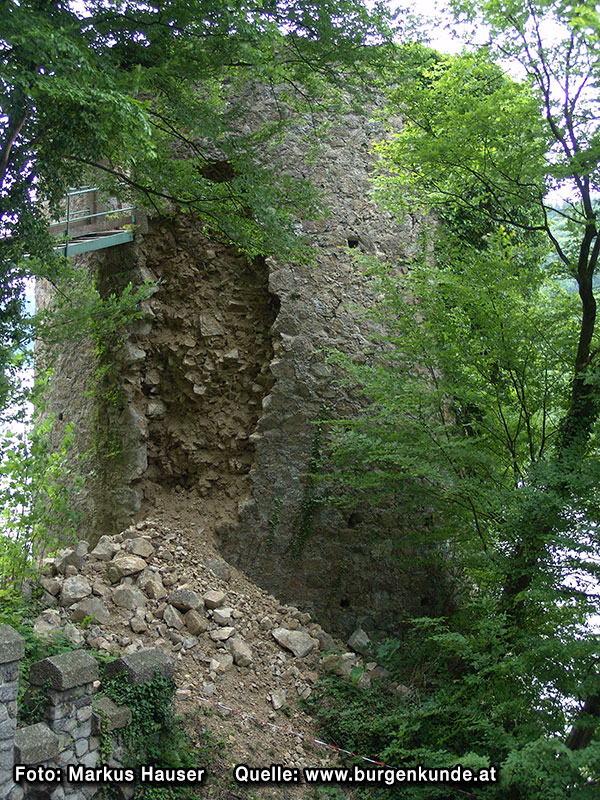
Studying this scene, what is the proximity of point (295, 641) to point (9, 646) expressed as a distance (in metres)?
3.89

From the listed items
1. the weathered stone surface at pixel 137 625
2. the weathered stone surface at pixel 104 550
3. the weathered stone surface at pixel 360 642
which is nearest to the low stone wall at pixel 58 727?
the weathered stone surface at pixel 137 625

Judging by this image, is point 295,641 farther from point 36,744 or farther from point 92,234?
point 92,234

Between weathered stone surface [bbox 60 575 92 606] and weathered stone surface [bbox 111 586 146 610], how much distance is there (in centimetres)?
27

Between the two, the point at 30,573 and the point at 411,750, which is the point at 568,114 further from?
the point at 30,573

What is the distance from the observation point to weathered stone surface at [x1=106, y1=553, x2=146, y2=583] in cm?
739

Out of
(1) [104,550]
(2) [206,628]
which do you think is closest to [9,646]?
(2) [206,628]

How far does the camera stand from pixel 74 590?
273 inches

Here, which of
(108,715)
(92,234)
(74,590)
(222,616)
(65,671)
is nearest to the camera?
(65,671)

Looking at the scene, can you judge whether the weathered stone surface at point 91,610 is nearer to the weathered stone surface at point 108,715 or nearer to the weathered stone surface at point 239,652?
the weathered stone surface at point 239,652

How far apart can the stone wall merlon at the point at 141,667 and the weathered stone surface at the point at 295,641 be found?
7.30 ft

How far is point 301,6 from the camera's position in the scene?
5980mm

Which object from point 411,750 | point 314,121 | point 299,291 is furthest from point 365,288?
point 411,750

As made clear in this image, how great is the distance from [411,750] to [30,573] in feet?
11.8

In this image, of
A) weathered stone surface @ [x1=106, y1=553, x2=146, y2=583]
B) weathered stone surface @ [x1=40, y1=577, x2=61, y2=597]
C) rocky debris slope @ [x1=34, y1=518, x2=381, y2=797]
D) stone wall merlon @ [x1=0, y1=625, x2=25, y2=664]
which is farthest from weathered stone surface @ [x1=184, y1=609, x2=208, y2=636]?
stone wall merlon @ [x1=0, y1=625, x2=25, y2=664]
